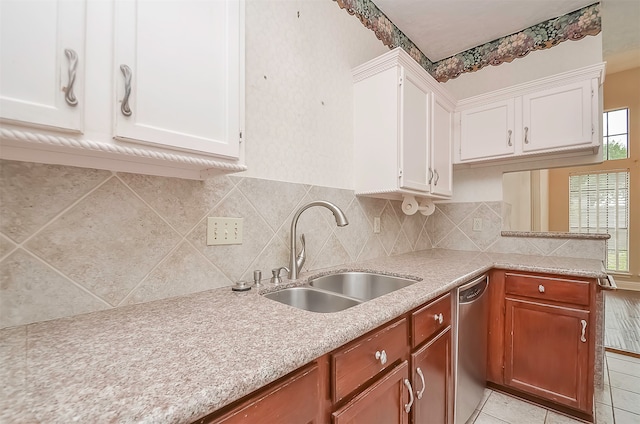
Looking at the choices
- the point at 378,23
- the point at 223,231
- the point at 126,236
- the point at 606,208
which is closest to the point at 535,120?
the point at 378,23

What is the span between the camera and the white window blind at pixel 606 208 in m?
4.21

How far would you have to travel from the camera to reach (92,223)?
0.85 metres

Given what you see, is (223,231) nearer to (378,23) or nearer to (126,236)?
(126,236)

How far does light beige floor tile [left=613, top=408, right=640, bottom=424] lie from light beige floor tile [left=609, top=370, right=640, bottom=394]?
0.32 m

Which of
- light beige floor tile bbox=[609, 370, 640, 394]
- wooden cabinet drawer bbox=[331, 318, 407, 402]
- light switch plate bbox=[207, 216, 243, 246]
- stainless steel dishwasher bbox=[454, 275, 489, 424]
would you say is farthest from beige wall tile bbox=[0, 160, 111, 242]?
Result: light beige floor tile bbox=[609, 370, 640, 394]

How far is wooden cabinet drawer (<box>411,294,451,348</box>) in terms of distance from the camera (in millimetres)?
1069

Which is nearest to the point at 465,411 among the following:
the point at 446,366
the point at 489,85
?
the point at 446,366

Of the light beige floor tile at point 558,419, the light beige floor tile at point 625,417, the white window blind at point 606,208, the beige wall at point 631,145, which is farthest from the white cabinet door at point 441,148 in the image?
the white window blind at point 606,208

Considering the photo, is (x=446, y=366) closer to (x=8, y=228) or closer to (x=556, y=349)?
(x=556, y=349)

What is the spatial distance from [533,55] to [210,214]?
9.08ft

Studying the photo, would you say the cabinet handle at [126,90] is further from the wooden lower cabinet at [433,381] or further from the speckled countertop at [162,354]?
the wooden lower cabinet at [433,381]

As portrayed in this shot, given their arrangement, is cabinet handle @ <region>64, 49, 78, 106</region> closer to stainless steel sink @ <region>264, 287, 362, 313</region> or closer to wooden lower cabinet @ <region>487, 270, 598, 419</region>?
stainless steel sink @ <region>264, 287, 362, 313</region>

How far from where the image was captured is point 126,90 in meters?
0.69

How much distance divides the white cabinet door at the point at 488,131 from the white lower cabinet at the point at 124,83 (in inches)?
79.6
